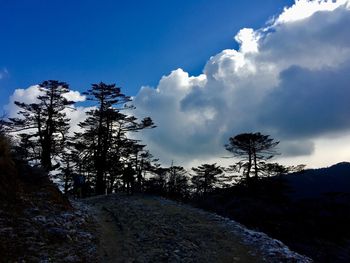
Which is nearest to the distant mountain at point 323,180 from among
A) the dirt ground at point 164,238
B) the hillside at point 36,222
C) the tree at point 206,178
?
the tree at point 206,178

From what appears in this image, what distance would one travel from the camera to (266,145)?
3894cm

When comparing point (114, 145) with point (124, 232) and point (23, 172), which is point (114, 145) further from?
point (124, 232)

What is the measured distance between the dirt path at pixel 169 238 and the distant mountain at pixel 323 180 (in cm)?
4783

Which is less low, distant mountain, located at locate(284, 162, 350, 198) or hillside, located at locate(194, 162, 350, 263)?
distant mountain, located at locate(284, 162, 350, 198)

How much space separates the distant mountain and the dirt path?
47.8m

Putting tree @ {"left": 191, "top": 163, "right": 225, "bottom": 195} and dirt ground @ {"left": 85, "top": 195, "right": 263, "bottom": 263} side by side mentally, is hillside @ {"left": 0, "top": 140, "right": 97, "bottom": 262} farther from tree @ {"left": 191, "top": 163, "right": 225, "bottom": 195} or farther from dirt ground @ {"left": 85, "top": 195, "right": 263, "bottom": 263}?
tree @ {"left": 191, "top": 163, "right": 225, "bottom": 195}

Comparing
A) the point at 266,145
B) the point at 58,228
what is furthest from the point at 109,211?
the point at 266,145

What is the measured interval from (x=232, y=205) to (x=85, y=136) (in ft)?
52.9

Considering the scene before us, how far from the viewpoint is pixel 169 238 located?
13.1m

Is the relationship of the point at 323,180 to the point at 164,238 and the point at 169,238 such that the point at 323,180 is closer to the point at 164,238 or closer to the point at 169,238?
the point at 169,238

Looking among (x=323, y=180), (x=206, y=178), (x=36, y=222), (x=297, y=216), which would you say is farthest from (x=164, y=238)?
(x=323, y=180)

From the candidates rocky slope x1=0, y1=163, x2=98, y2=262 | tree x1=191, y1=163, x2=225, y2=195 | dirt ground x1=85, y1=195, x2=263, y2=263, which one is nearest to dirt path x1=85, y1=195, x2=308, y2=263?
dirt ground x1=85, y1=195, x2=263, y2=263

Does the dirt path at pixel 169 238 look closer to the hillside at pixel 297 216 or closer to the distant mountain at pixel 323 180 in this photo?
the hillside at pixel 297 216

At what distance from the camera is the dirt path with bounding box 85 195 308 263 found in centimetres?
1138
